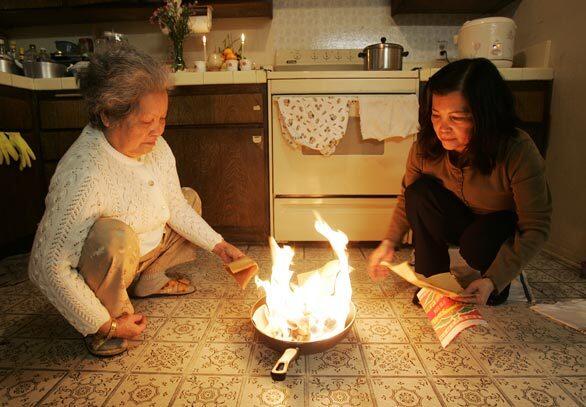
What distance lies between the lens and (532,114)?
2037mm

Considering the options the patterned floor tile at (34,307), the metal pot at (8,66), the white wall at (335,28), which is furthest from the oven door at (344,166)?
the metal pot at (8,66)

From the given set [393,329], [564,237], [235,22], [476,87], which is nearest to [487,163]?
[476,87]

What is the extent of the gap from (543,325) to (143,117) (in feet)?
4.79

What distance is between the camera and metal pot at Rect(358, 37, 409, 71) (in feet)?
7.09

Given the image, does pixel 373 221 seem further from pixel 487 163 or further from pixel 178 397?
pixel 178 397

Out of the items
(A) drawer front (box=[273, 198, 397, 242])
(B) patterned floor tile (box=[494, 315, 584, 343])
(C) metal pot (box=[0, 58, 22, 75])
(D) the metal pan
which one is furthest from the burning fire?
(C) metal pot (box=[0, 58, 22, 75])

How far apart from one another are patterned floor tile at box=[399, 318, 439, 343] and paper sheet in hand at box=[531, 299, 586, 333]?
443 millimetres

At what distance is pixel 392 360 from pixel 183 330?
0.68 m

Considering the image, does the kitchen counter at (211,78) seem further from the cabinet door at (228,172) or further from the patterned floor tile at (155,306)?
the patterned floor tile at (155,306)

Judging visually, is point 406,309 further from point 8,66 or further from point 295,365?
point 8,66

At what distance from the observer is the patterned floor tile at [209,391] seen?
90 centimetres

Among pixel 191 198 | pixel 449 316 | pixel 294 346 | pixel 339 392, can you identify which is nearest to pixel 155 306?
pixel 191 198

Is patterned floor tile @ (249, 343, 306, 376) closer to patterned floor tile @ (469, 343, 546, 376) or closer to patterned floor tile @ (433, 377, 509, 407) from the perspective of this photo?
patterned floor tile @ (433, 377, 509, 407)

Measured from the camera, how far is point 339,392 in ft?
3.05
